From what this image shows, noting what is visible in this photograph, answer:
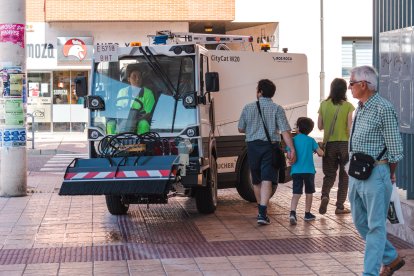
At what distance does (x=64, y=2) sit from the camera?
3344 cm

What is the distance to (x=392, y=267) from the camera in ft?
23.7

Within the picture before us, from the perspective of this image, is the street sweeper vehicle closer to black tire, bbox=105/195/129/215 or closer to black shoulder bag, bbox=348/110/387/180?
black tire, bbox=105/195/129/215

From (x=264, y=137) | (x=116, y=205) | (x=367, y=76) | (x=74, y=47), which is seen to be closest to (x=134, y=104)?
(x=116, y=205)

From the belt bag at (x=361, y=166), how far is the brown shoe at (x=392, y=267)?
90 centimetres

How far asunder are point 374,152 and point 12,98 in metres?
8.83

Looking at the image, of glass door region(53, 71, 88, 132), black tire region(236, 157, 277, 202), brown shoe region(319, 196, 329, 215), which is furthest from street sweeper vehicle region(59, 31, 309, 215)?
glass door region(53, 71, 88, 132)

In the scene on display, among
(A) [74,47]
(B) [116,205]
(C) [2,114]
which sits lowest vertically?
(B) [116,205]

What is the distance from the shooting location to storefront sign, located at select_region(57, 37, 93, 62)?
3481 cm

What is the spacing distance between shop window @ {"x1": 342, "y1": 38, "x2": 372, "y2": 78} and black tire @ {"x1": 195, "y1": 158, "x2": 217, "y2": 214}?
79.2ft

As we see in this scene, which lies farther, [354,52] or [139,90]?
[354,52]

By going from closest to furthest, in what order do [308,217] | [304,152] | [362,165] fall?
[362,165] → [304,152] → [308,217]

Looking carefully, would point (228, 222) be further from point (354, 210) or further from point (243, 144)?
point (354, 210)

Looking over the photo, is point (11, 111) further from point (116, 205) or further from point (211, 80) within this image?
point (211, 80)

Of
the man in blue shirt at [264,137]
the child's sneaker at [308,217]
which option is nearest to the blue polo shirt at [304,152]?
the man in blue shirt at [264,137]
